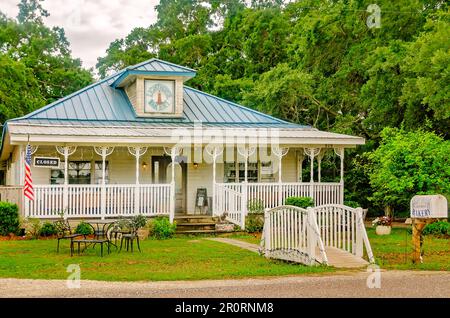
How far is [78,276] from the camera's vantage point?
1238 centimetres

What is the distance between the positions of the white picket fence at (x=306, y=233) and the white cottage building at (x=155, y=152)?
6.46 meters

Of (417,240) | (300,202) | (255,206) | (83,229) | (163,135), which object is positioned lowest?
(83,229)

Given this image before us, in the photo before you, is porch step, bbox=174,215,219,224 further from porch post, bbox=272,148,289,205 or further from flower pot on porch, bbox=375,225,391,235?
flower pot on porch, bbox=375,225,391,235

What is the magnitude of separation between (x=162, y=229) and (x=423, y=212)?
9027 millimetres

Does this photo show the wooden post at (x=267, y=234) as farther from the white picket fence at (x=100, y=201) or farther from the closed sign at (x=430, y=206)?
the white picket fence at (x=100, y=201)

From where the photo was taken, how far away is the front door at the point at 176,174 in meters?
24.7

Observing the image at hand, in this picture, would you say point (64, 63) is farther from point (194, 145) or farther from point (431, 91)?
point (431, 91)

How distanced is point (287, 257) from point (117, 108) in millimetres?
13022

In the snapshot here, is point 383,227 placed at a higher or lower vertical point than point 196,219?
lower

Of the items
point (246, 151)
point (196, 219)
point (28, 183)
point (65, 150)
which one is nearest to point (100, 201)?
point (65, 150)

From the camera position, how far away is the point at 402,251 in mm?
17062

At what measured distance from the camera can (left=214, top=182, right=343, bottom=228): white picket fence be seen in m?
22.3

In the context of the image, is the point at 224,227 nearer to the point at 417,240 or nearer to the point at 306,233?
the point at 306,233

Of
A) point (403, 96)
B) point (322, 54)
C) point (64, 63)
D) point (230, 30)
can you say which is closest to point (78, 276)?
point (403, 96)
